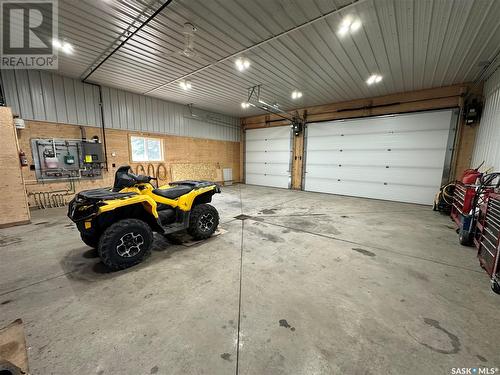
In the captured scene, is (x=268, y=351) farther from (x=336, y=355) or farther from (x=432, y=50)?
(x=432, y=50)

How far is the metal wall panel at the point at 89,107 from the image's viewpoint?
4.75 metres

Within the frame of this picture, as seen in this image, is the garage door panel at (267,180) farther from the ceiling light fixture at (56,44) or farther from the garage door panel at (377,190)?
the ceiling light fixture at (56,44)

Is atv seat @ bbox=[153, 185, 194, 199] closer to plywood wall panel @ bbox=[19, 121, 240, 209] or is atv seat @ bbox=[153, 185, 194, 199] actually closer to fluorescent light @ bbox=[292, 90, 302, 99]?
plywood wall panel @ bbox=[19, 121, 240, 209]

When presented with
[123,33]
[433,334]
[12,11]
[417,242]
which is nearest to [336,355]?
[433,334]

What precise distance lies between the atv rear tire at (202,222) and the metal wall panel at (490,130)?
5489 millimetres

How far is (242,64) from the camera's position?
14.7 ft

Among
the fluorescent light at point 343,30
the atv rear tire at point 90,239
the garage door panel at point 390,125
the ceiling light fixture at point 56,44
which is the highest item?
the ceiling light fixture at point 56,44

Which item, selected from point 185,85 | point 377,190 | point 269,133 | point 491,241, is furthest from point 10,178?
point 377,190

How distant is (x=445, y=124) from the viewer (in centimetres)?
589

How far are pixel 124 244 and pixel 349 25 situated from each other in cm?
465

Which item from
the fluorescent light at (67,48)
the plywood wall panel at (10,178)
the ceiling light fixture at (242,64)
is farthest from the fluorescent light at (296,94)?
the plywood wall panel at (10,178)

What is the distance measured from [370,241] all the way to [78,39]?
656 centimetres

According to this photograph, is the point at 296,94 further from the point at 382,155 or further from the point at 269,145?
the point at 382,155

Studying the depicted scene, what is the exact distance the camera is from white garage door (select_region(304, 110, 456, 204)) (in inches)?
240
